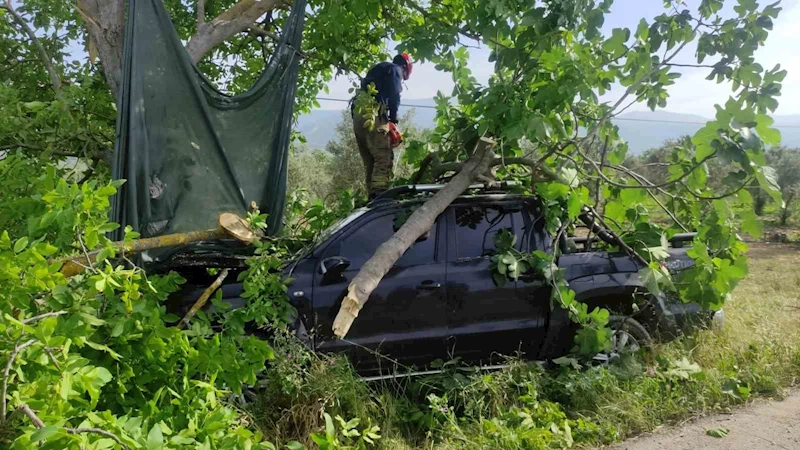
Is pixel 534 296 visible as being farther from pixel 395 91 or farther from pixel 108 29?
pixel 108 29

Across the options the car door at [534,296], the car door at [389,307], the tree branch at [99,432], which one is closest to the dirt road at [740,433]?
the car door at [534,296]

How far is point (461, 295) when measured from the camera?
432 centimetres

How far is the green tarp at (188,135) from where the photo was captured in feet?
13.6

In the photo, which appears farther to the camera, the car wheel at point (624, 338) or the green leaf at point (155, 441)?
the car wheel at point (624, 338)

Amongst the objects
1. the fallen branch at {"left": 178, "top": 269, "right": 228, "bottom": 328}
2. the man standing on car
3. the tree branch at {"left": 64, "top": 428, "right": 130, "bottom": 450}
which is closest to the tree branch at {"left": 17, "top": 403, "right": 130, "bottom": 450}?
the tree branch at {"left": 64, "top": 428, "right": 130, "bottom": 450}

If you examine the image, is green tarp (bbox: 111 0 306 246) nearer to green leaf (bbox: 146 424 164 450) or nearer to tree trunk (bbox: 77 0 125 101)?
tree trunk (bbox: 77 0 125 101)

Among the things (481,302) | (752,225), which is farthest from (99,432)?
(752,225)

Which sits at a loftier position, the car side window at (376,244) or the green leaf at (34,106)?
the green leaf at (34,106)

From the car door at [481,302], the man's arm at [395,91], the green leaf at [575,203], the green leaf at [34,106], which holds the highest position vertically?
the man's arm at [395,91]

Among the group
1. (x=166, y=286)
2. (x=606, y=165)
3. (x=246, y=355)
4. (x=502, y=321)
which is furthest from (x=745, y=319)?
(x=166, y=286)

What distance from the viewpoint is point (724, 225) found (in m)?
4.53

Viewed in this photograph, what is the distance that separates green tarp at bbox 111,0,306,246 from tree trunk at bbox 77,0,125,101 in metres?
0.87

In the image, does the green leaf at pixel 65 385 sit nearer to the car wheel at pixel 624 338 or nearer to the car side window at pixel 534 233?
the car side window at pixel 534 233

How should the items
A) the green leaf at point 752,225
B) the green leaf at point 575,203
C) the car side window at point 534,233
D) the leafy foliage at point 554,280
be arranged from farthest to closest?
the car side window at point 534,233 → the green leaf at point 752,225 → the green leaf at point 575,203 → the leafy foliage at point 554,280
